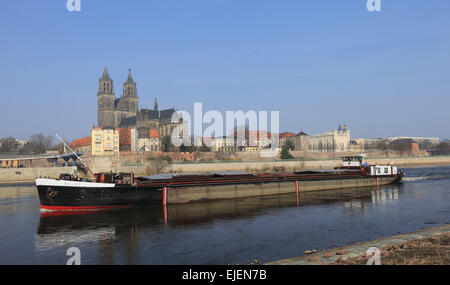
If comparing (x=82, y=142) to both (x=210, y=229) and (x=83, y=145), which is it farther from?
(x=210, y=229)

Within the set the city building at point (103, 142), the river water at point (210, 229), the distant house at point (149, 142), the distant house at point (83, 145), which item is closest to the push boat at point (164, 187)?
the river water at point (210, 229)

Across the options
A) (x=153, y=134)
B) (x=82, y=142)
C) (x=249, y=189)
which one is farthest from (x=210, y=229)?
(x=82, y=142)

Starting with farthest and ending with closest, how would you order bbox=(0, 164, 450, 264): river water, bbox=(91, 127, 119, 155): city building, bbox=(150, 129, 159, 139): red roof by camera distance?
bbox=(150, 129, 159, 139): red roof
bbox=(91, 127, 119, 155): city building
bbox=(0, 164, 450, 264): river water

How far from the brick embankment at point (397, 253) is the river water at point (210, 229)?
311 centimetres

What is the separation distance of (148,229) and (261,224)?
9049 mm

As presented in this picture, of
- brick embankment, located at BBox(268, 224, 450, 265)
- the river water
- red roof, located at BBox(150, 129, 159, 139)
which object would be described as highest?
red roof, located at BBox(150, 129, 159, 139)

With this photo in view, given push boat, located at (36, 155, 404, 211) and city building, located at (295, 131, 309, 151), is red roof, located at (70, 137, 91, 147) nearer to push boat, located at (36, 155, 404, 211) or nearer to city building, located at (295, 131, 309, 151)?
city building, located at (295, 131, 309, 151)

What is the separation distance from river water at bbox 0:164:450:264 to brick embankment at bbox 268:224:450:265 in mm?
3111

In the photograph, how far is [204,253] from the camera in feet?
62.2

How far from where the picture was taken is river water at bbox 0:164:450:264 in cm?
1897

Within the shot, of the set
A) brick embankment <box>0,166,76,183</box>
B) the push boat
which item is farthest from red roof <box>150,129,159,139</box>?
the push boat

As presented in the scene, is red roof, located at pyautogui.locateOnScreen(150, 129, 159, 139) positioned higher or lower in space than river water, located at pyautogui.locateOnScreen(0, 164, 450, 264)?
higher
